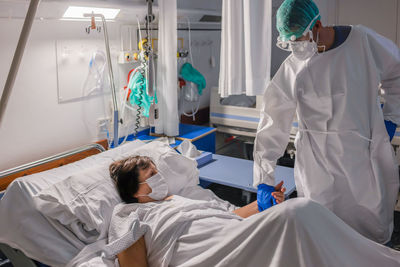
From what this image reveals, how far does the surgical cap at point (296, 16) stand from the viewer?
1738 mm

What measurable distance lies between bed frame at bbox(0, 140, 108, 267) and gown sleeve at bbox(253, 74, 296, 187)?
3.34ft

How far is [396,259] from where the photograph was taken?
1515 mm

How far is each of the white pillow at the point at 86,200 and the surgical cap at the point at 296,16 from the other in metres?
0.98

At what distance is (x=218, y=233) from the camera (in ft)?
5.72

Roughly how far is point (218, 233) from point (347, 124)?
73 centimetres

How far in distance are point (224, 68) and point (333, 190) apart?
3.79 ft

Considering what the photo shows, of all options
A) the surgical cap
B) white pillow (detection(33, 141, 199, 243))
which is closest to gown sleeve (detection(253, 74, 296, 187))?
the surgical cap

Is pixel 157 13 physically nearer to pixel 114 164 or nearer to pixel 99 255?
pixel 114 164

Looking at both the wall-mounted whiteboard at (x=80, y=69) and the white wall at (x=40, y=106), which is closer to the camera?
the white wall at (x=40, y=106)

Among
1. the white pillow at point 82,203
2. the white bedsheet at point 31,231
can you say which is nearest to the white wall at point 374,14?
the white pillow at point 82,203

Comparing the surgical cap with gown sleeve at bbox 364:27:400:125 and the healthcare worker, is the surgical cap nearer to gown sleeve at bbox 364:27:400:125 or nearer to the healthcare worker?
the healthcare worker

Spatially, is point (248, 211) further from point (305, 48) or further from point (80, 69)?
point (80, 69)

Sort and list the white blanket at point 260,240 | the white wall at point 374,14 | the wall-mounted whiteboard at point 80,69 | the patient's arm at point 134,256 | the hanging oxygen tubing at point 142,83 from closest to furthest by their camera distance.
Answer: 1. the white blanket at point 260,240
2. the patient's arm at point 134,256
3. the wall-mounted whiteboard at point 80,69
4. the hanging oxygen tubing at point 142,83
5. the white wall at point 374,14

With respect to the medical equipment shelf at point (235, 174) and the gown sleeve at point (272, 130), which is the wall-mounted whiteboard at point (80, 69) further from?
the gown sleeve at point (272, 130)
